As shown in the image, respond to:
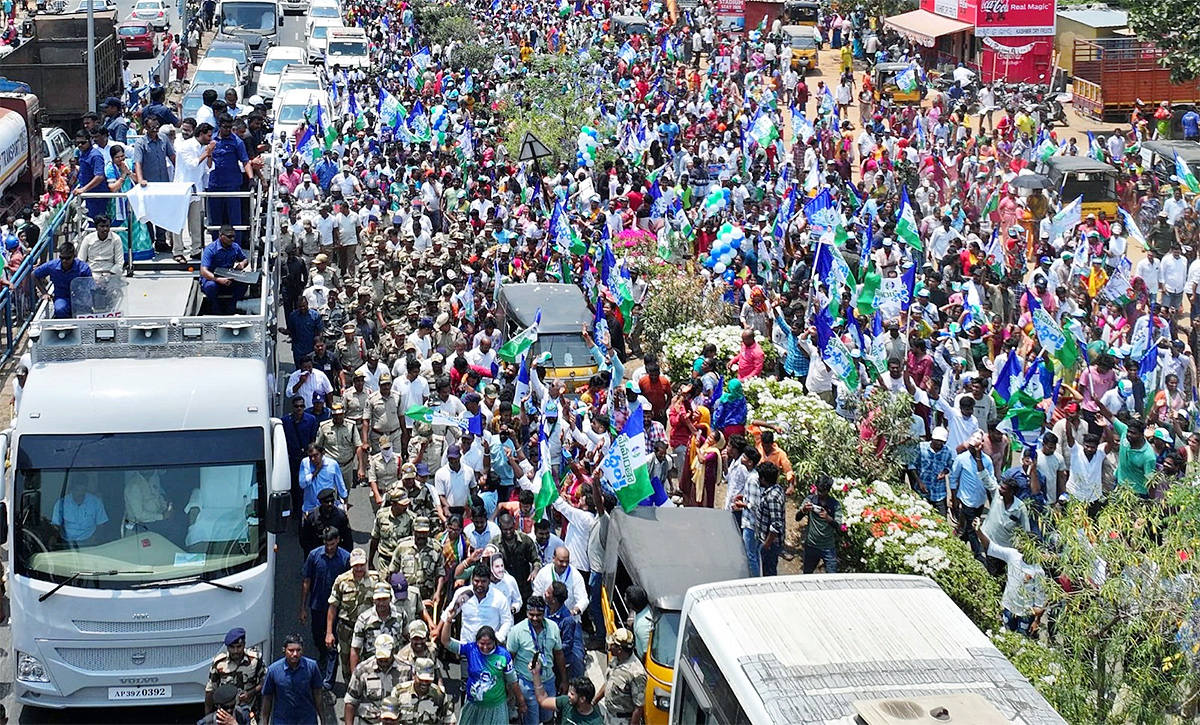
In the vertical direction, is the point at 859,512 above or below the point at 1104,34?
below

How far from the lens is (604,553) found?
477 inches

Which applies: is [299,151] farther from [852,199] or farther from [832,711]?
[832,711]

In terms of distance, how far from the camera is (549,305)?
1786 centimetres

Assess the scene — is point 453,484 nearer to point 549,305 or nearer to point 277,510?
point 277,510

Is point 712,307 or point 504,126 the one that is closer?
point 712,307

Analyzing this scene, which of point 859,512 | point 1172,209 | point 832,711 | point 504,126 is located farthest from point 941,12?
point 832,711

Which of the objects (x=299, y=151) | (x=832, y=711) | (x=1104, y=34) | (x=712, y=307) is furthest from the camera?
(x=1104, y=34)

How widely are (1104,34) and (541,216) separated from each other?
21.0 m

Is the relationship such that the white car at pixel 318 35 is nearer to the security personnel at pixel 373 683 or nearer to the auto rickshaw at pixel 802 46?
the auto rickshaw at pixel 802 46

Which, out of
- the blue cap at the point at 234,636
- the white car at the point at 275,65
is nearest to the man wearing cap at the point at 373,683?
the blue cap at the point at 234,636

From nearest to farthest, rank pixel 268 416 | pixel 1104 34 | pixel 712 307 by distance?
pixel 268 416
pixel 712 307
pixel 1104 34

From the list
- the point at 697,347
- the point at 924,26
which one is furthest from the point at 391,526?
the point at 924,26

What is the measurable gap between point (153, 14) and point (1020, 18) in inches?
1028

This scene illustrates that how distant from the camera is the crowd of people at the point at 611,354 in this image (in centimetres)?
1091
